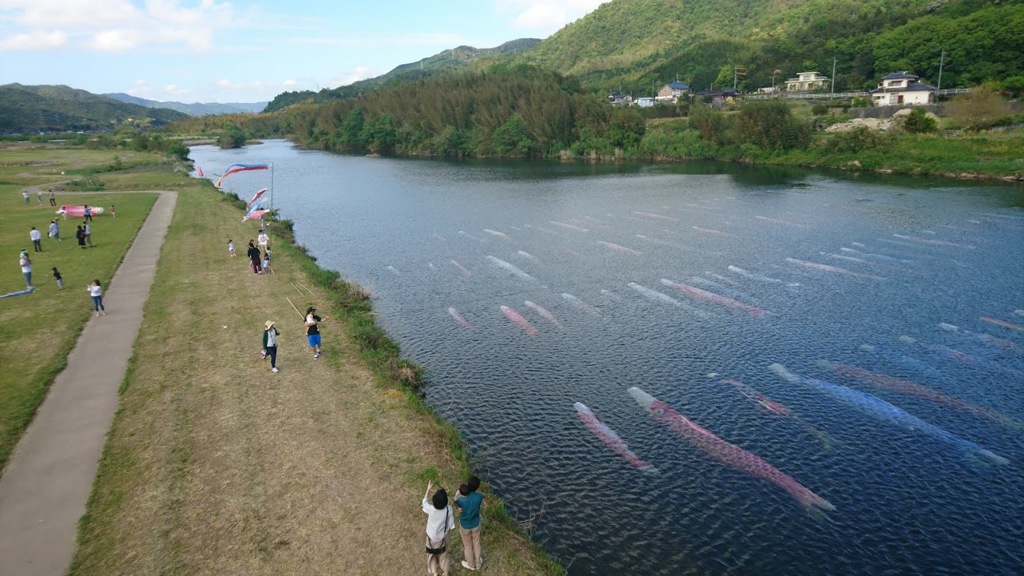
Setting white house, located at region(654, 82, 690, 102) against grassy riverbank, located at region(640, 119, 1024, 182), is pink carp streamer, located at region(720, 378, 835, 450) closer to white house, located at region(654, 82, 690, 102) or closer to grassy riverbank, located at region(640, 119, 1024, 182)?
grassy riverbank, located at region(640, 119, 1024, 182)

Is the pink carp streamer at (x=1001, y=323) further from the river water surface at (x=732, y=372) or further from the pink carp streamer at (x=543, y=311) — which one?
the pink carp streamer at (x=543, y=311)

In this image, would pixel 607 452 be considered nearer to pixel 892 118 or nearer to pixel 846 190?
pixel 846 190

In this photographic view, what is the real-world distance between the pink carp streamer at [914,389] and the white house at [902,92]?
4175 inches

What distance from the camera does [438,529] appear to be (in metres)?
12.4

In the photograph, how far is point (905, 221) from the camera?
179 feet

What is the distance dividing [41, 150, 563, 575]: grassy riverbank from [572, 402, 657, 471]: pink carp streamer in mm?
5116

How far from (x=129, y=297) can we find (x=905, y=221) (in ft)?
204

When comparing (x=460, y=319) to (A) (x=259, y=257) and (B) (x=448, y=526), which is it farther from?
(B) (x=448, y=526)

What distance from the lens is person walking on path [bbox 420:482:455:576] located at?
1234 centimetres

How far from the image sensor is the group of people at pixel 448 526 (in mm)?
12375

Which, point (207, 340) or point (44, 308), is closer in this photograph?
point (207, 340)

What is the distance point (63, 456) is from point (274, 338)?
7.87 meters

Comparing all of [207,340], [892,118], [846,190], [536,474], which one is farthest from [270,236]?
[892,118]

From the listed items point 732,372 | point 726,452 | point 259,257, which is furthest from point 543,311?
point 259,257
